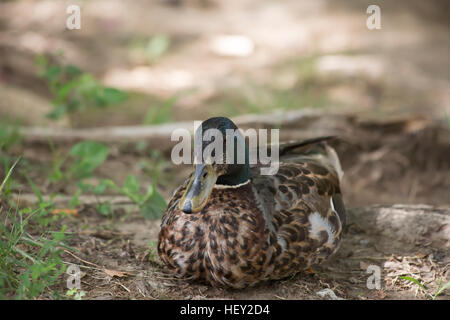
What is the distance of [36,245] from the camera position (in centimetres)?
299

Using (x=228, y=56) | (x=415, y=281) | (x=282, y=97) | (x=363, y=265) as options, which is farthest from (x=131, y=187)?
(x=228, y=56)

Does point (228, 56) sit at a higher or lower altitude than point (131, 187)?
higher

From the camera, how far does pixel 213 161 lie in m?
2.64

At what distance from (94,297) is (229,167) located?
0.96 meters

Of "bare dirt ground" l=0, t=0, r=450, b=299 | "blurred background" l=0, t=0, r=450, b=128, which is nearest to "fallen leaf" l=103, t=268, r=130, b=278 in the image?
"bare dirt ground" l=0, t=0, r=450, b=299

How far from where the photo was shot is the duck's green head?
2546 mm

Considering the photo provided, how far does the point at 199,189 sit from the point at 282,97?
14.2ft

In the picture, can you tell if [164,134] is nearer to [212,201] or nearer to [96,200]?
[96,200]

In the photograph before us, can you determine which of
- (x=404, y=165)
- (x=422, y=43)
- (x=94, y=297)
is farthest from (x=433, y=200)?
(x=422, y=43)

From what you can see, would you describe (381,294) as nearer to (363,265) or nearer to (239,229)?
(363,265)

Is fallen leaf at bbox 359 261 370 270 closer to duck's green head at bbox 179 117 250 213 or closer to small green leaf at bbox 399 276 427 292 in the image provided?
small green leaf at bbox 399 276 427 292

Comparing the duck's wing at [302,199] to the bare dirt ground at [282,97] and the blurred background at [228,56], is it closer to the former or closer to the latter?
the bare dirt ground at [282,97]

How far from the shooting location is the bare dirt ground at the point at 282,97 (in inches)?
126

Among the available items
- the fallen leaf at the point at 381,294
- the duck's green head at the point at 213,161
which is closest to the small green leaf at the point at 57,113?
the duck's green head at the point at 213,161
